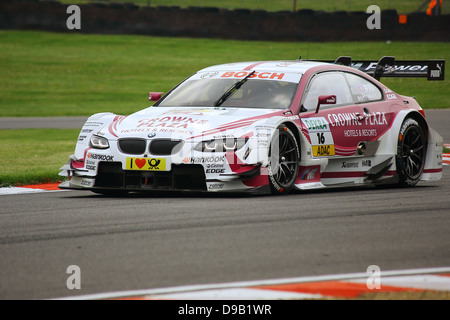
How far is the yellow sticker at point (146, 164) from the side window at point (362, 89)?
2761mm

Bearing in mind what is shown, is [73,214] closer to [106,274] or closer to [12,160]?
[106,274]

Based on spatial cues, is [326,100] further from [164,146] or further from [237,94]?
[164,146]

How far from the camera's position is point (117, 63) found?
147 feet

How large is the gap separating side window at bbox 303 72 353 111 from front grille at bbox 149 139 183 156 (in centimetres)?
169

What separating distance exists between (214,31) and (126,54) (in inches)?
239

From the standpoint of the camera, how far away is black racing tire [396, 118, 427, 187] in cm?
1023

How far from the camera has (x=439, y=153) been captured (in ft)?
34.8

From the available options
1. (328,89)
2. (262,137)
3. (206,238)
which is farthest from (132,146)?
(206,238)

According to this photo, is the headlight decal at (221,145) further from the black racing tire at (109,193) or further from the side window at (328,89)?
the side window at (328,89)

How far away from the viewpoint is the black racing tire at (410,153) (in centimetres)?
1023

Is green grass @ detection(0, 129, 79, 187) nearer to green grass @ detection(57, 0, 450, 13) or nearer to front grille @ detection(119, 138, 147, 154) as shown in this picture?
front grille @ detection(119, 138, 147, 154)

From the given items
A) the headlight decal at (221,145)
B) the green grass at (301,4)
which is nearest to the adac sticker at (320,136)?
the headlight decal at (221,145)

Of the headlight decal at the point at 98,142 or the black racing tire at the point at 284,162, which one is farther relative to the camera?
the headlight decal at the point at 98,142

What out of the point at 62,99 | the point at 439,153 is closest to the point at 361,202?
the point at 439,153
